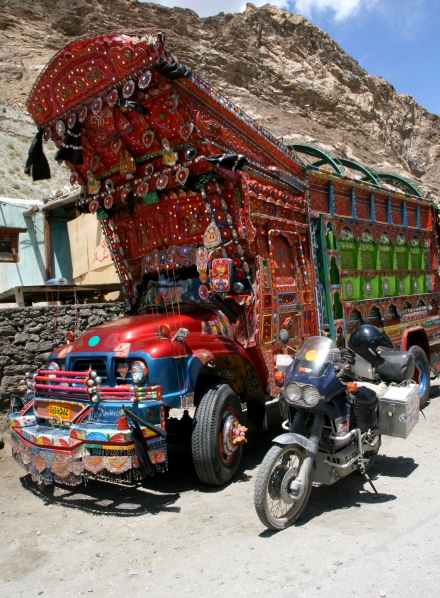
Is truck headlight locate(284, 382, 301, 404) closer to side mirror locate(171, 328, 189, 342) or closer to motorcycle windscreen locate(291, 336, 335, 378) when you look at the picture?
motorcycle windscreen locate(291, 336, 335, 378)

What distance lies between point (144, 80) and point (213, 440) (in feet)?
12.3

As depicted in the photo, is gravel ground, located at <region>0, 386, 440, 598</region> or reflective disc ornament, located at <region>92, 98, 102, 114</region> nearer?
gravel ground, located at <region>0, 386, 440, 598</region>

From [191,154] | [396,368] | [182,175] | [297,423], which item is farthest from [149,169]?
[396,368]

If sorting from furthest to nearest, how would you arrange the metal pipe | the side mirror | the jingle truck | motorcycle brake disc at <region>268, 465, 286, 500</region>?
the side mirror, the jingle truck, the metal pipe, motorcycle brake disc at <region>268, 465, 286, 500</region>

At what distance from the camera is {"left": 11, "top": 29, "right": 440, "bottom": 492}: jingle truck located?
4730 millimetres

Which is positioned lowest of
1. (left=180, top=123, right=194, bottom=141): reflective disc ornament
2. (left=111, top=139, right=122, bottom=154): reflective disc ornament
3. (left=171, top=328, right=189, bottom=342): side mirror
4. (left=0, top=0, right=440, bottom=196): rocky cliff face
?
(left=171, top=328, right=189, bottom=342): side mirror

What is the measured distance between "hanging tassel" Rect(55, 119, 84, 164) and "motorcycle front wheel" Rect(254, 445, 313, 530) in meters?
4.46

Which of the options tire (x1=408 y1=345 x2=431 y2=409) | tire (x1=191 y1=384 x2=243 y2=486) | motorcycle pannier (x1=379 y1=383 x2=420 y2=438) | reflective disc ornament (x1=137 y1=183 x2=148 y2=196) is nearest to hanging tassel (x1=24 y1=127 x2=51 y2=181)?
reflective disc ornament (x1=137 y1=183 x2=148 y2=196)

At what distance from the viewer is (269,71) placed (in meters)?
47.4

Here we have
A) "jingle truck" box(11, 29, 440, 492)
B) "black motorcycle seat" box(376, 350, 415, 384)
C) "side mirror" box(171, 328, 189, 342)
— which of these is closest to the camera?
"jingle truck" box(11, 29, 440, 492)

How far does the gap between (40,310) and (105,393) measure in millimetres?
4136

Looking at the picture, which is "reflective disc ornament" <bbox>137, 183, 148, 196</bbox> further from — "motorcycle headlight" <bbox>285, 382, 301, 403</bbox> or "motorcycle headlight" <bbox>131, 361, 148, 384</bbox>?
"motorcycle headlight" <bbox>285, 382, 301, 403</bbox>

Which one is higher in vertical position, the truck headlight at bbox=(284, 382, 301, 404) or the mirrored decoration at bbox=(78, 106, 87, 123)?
the mirrored decoration at bbox=(78, 106, 87, 123)

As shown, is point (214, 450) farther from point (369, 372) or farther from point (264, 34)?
point (264, 34)
